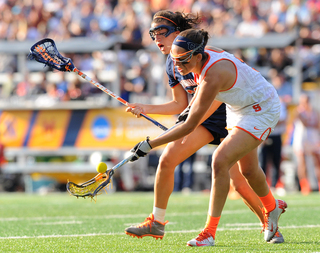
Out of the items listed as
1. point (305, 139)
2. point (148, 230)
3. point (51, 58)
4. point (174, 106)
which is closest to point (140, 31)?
point (305, 139)

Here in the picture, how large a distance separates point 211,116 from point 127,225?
1.67 metres

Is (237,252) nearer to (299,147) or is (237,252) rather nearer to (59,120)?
(299,147)

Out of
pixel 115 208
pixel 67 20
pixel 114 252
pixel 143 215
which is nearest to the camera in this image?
pixel 114 252

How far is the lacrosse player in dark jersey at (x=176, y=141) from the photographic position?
484 centimetres

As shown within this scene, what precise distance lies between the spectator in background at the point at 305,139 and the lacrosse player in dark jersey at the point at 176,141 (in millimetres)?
6967

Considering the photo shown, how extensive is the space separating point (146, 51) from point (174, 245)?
1022 cm

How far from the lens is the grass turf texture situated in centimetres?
430

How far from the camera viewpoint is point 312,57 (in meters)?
13.6

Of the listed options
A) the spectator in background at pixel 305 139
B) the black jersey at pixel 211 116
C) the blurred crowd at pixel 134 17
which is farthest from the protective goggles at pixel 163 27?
the blurred crowd at pixel 134 17

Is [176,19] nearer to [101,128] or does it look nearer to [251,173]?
[251,173]

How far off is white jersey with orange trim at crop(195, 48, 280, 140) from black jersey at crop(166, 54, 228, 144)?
0.47m

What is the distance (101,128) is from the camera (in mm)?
12883

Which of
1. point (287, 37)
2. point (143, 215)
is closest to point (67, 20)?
point (287, 37)

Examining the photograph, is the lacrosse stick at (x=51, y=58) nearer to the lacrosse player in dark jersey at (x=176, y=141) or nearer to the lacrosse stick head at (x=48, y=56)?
the lacrosse stick head at (x=48, y=56)
